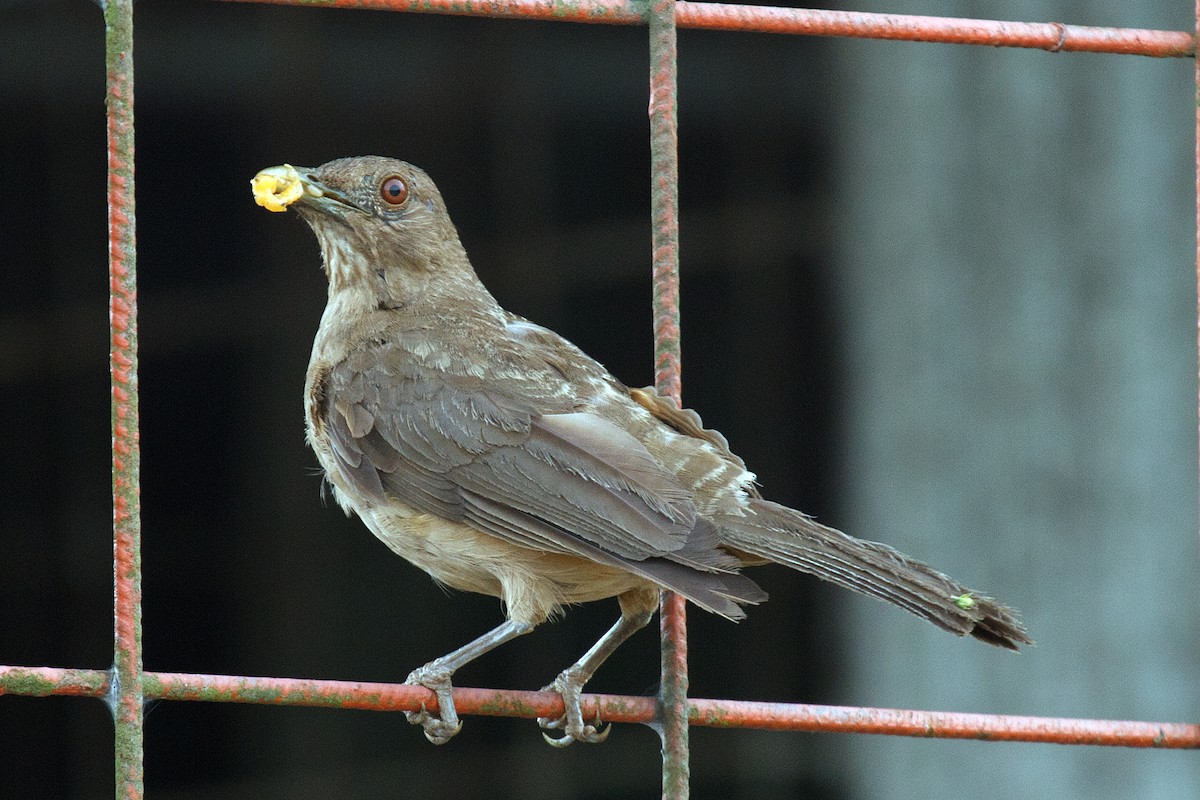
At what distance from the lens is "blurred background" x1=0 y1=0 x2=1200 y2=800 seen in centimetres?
635

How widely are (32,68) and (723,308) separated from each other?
2.96 metres

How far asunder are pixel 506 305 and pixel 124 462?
4961 mm

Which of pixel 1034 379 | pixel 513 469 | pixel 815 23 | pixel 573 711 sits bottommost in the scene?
pixel 573 711

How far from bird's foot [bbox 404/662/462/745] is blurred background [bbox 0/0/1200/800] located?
344 centimetres

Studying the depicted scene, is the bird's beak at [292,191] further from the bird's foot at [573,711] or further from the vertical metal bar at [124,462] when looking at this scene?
the bird's foot at [573,711]

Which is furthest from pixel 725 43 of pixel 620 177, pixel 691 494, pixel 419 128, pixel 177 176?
pixel 691 494

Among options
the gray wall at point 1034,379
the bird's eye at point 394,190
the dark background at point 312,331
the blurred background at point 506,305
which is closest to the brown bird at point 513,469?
the bird's eye at point 394,190

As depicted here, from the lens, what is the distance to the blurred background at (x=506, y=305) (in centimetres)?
635

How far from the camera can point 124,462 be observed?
2619 mm

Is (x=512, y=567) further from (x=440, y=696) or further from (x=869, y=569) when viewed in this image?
(x=869, y=569)

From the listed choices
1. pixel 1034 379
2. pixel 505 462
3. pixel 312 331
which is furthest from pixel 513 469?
→ pixel 312 331

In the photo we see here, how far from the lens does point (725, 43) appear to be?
7324 millimetres

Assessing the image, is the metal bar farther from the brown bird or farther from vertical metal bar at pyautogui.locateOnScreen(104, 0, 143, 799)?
the brown bird

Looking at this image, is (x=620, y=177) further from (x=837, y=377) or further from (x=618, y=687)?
(x=618, y=687)
